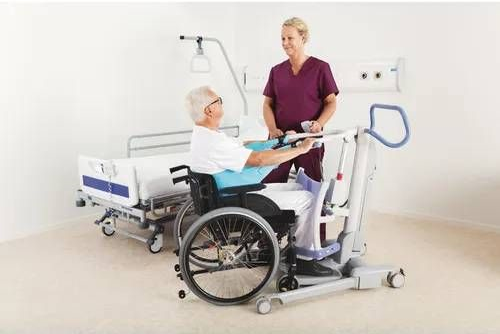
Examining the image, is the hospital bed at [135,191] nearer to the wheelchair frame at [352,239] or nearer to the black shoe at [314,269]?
the wheelchair frame at [352,239]

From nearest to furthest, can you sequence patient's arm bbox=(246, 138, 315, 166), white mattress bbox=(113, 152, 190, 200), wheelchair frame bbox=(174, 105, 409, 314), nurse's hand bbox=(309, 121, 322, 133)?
patient's arm bbox=(246, 138, 315, 166) < wheelchair frame bbox=(174, 105, 409, 314) < nurse's hand bbox=(309, 121, 322, 133) < white mattress bbox=(113, 152, 190, 200)

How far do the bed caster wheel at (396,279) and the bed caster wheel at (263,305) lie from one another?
670mm

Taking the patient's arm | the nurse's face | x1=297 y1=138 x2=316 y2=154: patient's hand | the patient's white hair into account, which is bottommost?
the patient's arm

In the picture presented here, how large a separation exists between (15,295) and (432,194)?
2.84 metres

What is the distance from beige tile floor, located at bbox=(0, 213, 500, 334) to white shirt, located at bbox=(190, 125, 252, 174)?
66 cm

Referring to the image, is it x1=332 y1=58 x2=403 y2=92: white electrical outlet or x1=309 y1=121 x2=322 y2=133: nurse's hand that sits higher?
x1=332 y1=58 x2=403 y2=92: white electrical outlet

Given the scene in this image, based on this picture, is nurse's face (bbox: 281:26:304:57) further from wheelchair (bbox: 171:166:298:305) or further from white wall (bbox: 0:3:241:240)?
white wall (bbox: 0:3:241:240)

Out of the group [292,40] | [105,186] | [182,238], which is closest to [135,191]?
[105,186]

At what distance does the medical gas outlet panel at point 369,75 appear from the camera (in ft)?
12.7

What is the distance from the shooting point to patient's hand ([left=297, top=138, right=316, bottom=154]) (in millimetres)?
2428

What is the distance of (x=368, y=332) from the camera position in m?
2.20

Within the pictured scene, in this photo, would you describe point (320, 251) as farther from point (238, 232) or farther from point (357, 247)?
point (238, 232)

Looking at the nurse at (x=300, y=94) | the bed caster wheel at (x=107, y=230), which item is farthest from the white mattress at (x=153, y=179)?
the nurse at (x=300, y=94)

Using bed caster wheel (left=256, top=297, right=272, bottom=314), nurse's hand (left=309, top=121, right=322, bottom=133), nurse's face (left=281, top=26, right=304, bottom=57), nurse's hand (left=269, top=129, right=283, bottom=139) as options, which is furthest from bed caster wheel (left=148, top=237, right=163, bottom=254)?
nurse's face (left=281, top=26, right=304, bottom=57)
